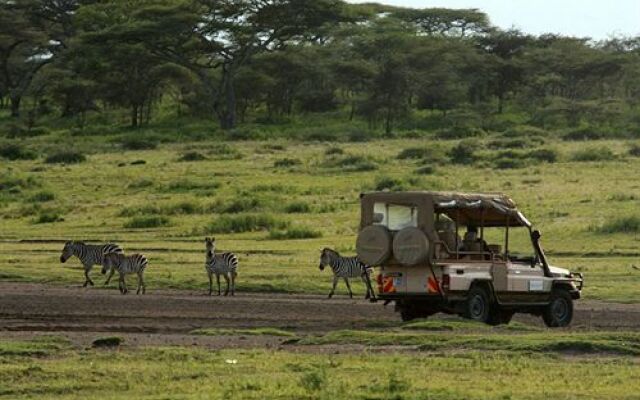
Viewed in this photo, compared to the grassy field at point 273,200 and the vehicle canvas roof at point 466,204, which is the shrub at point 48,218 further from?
the vehicle canvas roof at point 466,204

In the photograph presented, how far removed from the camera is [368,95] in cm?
7044

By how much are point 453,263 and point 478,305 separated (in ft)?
2.53

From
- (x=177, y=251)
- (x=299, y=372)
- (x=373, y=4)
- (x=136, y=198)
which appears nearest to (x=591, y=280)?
(x=177, y=251)

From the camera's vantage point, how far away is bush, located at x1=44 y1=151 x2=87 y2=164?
53.8 m

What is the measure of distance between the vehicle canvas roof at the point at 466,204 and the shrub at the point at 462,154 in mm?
30926

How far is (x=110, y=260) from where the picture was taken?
26312mm

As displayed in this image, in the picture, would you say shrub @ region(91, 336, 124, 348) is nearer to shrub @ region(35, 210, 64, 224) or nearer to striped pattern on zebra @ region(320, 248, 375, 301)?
striped pattern on zebra @ region(320, 248, 375, 301)

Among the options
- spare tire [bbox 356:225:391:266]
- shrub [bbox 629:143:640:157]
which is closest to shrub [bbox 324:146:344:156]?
shrub [bbox 629:143:640:157]

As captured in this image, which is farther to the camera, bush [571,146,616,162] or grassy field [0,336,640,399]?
bush [571,146,616,162]

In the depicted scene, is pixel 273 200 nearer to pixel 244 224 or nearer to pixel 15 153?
pixel 244 224

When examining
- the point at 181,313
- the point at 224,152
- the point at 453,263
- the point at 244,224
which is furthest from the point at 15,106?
the point at 453,263

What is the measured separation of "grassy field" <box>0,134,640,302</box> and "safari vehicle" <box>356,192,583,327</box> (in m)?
4.59

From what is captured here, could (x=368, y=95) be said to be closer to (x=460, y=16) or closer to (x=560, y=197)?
(x=460, y=16)

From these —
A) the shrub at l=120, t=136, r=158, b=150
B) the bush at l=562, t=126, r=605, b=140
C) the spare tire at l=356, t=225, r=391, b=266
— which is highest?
the bush at l=562, t=126, r=605, b=140
